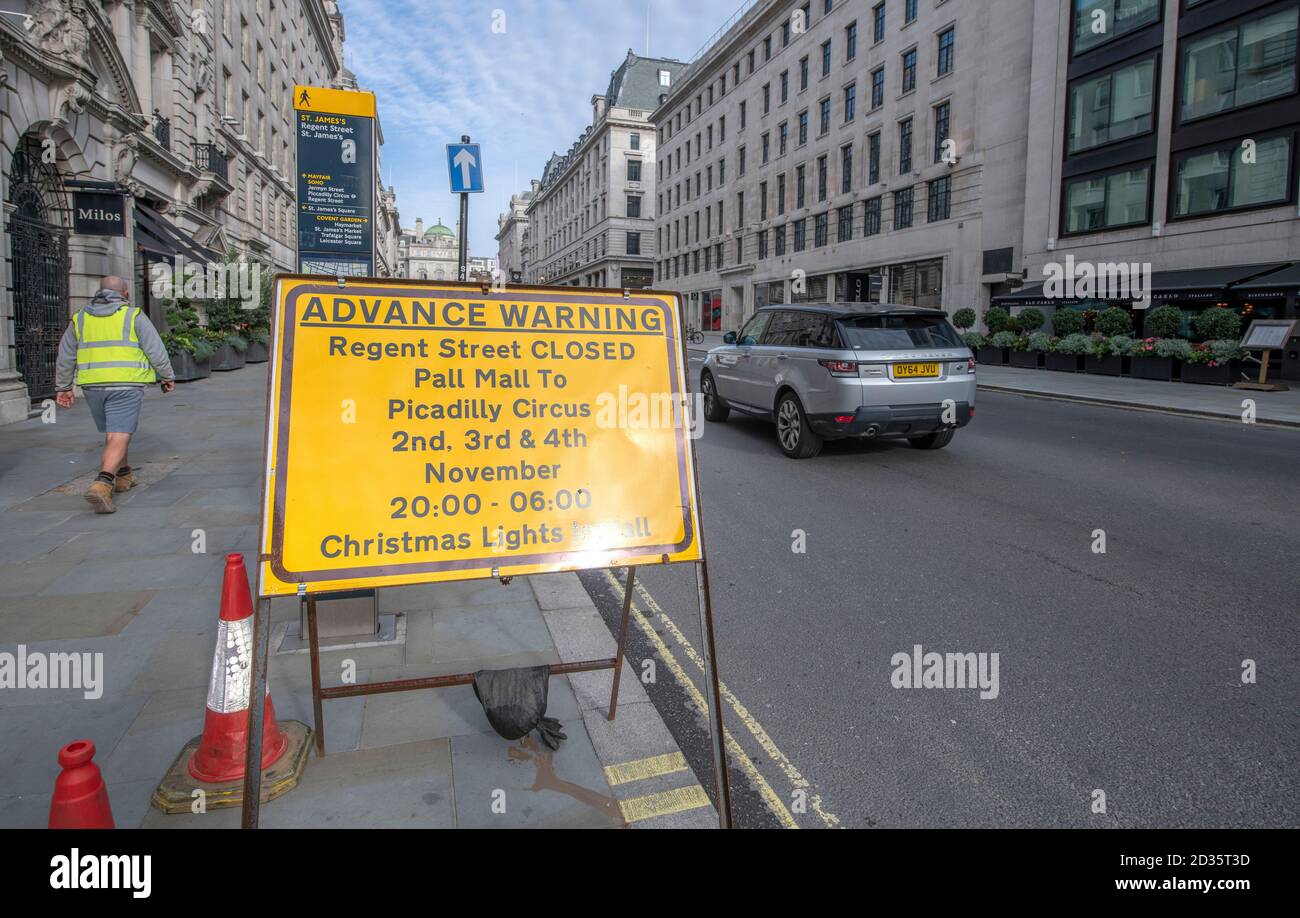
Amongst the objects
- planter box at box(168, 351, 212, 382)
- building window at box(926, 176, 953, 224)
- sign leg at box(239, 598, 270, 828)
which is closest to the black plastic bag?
sign leg at box(239, 598, 270, 828)

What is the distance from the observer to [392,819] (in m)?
2.65

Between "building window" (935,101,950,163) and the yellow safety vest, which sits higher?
"building window" (935,101,950,163)

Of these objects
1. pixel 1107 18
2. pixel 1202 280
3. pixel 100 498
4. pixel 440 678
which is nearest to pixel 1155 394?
pixel 1202 280

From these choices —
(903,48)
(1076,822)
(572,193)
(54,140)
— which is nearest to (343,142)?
(54,140)

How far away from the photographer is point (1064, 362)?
22.5 m

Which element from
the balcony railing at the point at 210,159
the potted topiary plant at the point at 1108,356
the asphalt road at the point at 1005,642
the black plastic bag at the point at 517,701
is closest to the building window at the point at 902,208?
the potted topiary plant at the point at 1108,356

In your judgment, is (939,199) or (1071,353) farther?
(939,199)

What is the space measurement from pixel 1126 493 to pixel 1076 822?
19.2 ft

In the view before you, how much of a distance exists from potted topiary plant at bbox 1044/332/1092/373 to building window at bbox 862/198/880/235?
17740 millimetres

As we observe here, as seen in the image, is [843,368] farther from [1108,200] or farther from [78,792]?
[1108,200]

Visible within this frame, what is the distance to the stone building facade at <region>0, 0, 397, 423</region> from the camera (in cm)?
1230

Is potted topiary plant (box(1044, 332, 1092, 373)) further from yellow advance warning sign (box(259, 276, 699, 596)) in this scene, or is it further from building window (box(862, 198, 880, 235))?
yellow advance warning sign (box(259, 276, 699, 596))

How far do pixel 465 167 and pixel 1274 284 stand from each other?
21.0 m
